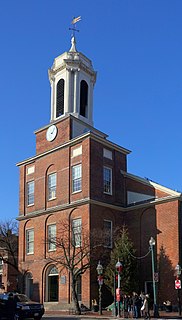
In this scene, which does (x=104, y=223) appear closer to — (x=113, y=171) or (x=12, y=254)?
(x=113, y=171)

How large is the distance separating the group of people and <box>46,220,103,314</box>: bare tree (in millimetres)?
3934

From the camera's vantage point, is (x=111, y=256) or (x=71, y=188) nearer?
(x=111, y=256)

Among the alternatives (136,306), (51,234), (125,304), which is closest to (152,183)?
(51,234)

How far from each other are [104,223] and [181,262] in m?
7.89

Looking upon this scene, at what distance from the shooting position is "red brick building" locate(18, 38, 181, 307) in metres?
40.4

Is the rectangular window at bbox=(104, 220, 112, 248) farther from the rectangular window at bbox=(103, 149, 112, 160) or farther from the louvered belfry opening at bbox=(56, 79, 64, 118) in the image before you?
the louvered belfry opening at bbox=(56, 79, 64, 118)

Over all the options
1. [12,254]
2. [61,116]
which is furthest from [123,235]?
[12,254]

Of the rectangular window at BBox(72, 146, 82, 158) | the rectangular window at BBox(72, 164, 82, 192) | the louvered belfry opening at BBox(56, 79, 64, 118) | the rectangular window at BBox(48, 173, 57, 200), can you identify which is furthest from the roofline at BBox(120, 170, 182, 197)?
the louvered belfry opening at BBox(56, 79, 64, 118)

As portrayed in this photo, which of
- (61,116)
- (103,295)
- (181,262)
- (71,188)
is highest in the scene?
(61,116)

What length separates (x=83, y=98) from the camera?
49.9m

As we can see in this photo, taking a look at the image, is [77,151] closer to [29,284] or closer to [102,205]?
[102,205]

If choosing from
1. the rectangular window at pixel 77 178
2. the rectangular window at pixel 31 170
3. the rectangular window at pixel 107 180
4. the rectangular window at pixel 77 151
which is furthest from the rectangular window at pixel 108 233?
the rectangular window at pixel 31 170

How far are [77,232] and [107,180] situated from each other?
620 centimetres

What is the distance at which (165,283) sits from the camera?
3869cm
